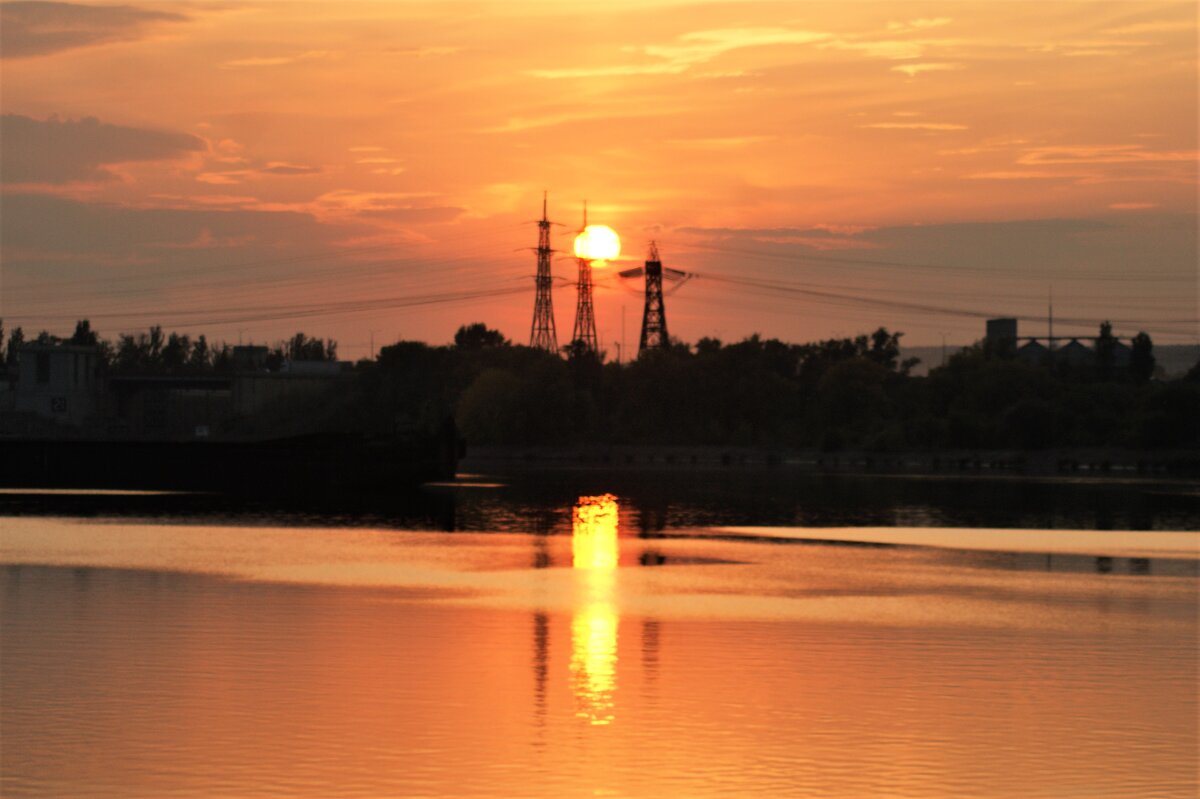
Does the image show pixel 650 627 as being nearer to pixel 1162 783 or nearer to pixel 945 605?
pixel 945 605

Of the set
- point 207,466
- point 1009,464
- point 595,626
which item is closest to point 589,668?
point 595,626

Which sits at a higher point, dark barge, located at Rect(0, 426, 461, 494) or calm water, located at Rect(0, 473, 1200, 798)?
dark barge, located at Rect(0, 426, 461, 494)

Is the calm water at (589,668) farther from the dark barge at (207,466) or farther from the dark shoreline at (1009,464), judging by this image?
the dark shoreline at (1009,464)

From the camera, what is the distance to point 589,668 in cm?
2817

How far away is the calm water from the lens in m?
20.4

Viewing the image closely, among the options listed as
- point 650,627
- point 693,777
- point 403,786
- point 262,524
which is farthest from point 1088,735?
point 262,524

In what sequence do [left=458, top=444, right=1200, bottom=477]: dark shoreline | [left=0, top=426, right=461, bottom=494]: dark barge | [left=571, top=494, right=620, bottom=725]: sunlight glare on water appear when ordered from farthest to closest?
[left=458, top=444, right=1200, bottom=477]: dark shoreline → [left=0, top=426, right=461, bottom=494]: dark barge → [left=571, top=494, right=620, bottom=725]: sunlight glare on water

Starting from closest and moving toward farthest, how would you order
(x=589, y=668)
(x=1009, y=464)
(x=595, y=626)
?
(x=589, y=668)
(x=595, y=626)
(x=1009, y=464)

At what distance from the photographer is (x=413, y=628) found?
108 feet

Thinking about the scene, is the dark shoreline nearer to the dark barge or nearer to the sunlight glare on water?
the dark barge

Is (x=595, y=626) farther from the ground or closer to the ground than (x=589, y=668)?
farther from the ground

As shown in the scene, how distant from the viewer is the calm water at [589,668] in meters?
20.4

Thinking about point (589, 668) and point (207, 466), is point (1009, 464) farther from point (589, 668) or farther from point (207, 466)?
point (589, 668)

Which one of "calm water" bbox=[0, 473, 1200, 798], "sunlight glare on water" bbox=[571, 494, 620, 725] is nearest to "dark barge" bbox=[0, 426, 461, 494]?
"sunlight glare on water" bbox=[571, 494, 620, 725]
